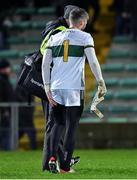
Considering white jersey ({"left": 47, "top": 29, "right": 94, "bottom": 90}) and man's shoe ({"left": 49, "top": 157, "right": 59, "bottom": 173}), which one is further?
man's shoe ({"left": 49, "top": 157, "right": 59, "bottom": 173})

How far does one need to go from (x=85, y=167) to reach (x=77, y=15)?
2879 mm

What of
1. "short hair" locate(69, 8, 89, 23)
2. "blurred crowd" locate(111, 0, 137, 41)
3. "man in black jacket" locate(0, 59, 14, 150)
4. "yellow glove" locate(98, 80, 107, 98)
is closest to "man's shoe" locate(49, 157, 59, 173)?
"yellow glove" locate(98, 80, 107, 98)

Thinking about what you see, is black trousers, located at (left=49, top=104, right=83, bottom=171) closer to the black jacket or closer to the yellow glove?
the yellow glove

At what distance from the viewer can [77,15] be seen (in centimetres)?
1280

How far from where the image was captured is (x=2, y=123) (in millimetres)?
22219

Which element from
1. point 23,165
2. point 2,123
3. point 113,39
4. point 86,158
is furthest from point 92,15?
point 23,165

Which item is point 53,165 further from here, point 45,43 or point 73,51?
point 45,43

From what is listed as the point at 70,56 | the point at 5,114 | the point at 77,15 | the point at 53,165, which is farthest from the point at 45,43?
the point at 5,114

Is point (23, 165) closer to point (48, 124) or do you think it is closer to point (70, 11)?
point (48, 124)

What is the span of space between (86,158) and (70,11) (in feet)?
17.5

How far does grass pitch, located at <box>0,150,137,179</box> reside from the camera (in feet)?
41.1

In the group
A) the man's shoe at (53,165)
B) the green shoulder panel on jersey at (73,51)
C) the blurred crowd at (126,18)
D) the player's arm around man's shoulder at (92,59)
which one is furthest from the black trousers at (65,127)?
the blurred crowd at (126,18)

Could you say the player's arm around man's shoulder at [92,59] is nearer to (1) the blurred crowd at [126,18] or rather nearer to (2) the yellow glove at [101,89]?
(2) the yellow glove at [101,89]

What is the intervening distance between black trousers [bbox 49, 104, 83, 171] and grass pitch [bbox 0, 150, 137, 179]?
296 millimetres
